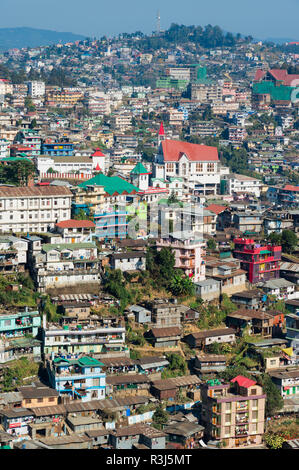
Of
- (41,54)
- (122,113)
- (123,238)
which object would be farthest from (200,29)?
(123,238)

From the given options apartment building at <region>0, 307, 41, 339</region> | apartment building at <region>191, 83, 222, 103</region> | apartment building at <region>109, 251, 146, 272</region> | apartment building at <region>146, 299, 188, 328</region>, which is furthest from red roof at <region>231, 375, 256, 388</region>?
apartment building at <region>191, 83, 222, 103</region>

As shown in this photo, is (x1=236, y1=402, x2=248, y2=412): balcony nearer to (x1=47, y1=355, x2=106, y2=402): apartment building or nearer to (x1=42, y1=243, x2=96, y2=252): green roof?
(x1=47, y1=355, x2=106, y2=402): apartment building

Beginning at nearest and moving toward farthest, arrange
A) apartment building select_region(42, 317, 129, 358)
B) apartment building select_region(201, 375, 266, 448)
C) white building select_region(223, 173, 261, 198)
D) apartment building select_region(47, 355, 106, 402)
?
apartment building select_region(201, 375, 266, 448) < apartment building select_region(47, 355, 106, 402) < apartment building select_region(42, 317, 129, 358) < white building select_region(223, 173, 261, 198)

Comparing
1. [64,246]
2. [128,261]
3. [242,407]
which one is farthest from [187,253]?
[242,407]

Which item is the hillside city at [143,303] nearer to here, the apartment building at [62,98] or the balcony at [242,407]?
the balcony at [242,407]

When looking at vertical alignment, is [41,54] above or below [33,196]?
above
